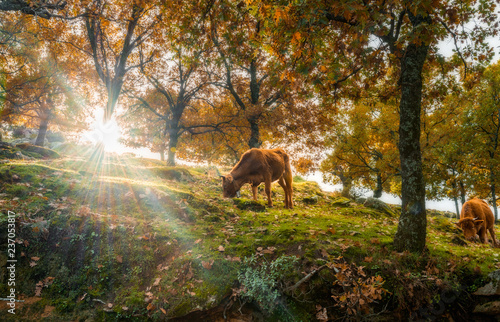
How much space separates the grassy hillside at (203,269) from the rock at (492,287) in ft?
0.42

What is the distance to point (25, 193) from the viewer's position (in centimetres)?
586

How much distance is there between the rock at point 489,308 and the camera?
3.71 metres

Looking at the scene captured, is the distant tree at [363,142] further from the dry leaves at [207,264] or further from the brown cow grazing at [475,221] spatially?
the dry leaves at [207,264]

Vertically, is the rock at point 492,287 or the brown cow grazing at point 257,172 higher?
the brown cow grazing at point 257,172

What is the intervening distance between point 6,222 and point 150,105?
21.2 metres

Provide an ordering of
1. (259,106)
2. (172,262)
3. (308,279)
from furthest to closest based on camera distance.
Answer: (259,106)
(172,262)
(308,279)

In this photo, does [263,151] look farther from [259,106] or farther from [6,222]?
[6,222]

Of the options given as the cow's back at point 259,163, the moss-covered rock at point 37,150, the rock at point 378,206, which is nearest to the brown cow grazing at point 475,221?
the rock at point 378,206

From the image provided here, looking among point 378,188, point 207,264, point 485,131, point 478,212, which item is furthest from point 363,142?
point 207,264

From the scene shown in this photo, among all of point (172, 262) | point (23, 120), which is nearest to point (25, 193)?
point (172, 262)

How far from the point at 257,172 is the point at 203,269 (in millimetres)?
5878

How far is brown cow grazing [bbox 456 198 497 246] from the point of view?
348 inches

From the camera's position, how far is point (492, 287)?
3953mm

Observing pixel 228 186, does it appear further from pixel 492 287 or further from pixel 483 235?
pixel 483 235
